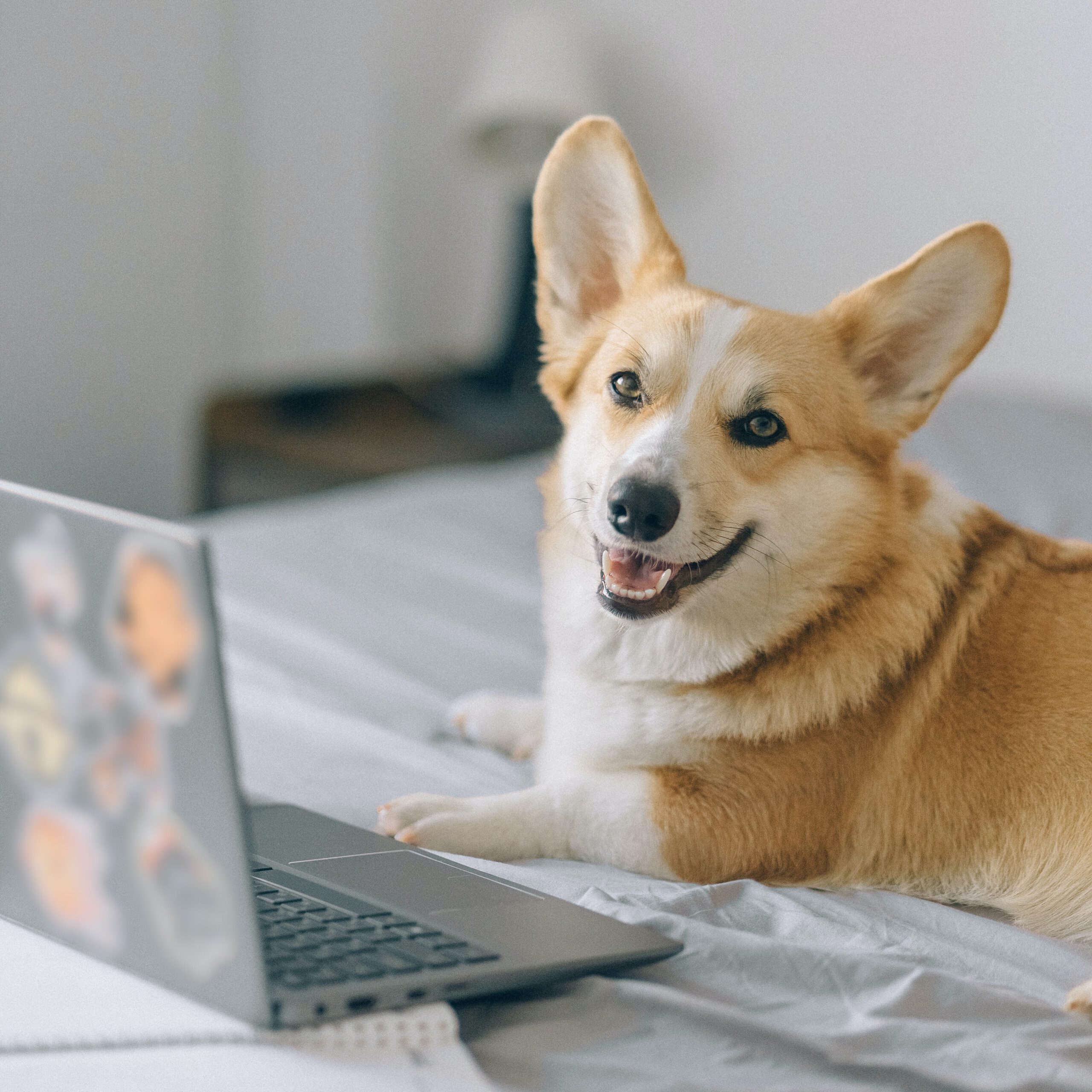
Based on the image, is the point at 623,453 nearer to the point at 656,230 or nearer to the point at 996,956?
the point at 656,230

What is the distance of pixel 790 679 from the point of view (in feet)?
4.11

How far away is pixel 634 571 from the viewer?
1.27 m

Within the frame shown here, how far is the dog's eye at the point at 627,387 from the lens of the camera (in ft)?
4.39

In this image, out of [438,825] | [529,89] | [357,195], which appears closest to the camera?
[438,825]

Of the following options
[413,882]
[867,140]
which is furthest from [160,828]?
[867,140]

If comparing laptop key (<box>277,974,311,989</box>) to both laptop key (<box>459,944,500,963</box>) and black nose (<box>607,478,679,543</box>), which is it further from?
black nose (<box>607,478,679,543</box>)

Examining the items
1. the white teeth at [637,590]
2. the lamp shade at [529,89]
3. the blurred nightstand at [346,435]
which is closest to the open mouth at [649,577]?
the white teeth at [637,590]

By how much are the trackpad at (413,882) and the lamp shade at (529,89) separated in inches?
98.4

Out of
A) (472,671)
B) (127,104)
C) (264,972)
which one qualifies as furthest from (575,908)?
(127,104)

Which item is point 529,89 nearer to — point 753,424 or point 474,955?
point 753,424

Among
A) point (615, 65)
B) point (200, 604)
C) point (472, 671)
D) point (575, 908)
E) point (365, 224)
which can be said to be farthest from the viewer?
point (365, 224)

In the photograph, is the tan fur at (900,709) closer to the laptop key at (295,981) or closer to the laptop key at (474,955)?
the laptop key at (474,955)

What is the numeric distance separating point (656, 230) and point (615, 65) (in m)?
2.21

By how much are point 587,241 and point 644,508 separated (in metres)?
0.47
